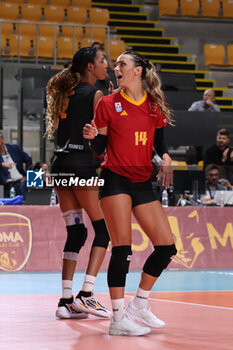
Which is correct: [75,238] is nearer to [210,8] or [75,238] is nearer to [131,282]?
[131,282]

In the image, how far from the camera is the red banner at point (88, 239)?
31.1 feet

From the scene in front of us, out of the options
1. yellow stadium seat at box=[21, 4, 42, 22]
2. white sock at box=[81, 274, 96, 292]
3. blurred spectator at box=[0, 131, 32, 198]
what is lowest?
blurred spectator at box=[0, 131, 32, 198]

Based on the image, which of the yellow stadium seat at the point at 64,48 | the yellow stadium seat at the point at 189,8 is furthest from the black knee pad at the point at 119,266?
the yellow stadium seat at the point at 189,8

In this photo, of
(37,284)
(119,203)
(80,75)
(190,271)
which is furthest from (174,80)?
(119,203)

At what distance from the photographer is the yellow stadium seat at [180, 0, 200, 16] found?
2102 cm

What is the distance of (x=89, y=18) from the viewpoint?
1950cm

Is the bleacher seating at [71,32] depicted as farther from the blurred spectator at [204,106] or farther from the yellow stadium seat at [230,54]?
the blurred spectator at [204,106]

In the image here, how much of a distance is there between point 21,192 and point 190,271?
11.0ft

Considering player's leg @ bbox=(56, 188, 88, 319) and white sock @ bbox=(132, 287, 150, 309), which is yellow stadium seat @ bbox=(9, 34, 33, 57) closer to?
player's leg @ bbox=(56, 188, 88, 319)

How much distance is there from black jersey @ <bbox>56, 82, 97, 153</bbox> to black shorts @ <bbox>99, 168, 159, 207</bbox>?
0.63 meters

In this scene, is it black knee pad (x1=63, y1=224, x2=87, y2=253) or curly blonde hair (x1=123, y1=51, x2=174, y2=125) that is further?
black knee pad (x1=63, y1=224, x2=87, y2=253)

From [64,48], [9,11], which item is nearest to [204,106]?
[64,48]

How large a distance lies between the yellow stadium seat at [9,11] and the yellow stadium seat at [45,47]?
5.18ft

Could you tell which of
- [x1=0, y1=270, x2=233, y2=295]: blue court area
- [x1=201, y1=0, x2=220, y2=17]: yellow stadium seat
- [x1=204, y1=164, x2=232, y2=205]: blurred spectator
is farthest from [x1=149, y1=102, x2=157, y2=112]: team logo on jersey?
[x1=201, y1=0, x2=220, y2=17]: yellow stadium seat
